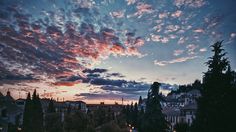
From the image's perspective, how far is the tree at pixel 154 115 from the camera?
44.2m

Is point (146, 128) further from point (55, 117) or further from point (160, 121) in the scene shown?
point (55, 117)

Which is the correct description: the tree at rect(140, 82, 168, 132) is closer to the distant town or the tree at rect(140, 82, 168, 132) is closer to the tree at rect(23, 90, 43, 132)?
the distant town

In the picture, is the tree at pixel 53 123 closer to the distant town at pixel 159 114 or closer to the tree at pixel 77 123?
the distant town at pixel 159 114

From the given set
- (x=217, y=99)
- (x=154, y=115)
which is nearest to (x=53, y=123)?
(x=154, y=115)

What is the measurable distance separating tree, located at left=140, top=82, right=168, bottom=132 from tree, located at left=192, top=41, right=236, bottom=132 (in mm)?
26476

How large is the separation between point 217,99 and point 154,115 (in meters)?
28.6

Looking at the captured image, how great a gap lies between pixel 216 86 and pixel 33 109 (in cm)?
4843

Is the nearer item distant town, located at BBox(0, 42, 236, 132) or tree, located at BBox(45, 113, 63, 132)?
distant town, located at BBox(0, 42, 236, 132)

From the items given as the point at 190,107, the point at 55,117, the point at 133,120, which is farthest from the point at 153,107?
the point at 133,120

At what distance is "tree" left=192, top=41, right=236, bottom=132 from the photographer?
1656 centimetres

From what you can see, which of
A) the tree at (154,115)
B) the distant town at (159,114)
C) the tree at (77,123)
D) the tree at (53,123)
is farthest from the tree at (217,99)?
the tree at (53,123)

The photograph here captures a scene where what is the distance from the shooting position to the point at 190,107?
5519cm

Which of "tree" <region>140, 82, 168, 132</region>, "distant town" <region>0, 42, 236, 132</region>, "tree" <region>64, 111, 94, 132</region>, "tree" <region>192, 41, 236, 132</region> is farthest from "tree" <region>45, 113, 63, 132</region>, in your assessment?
"tree" <region>192, 41, 236, 132</region>

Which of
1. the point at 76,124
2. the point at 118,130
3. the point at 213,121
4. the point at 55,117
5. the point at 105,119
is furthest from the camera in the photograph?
the point at 105,119
